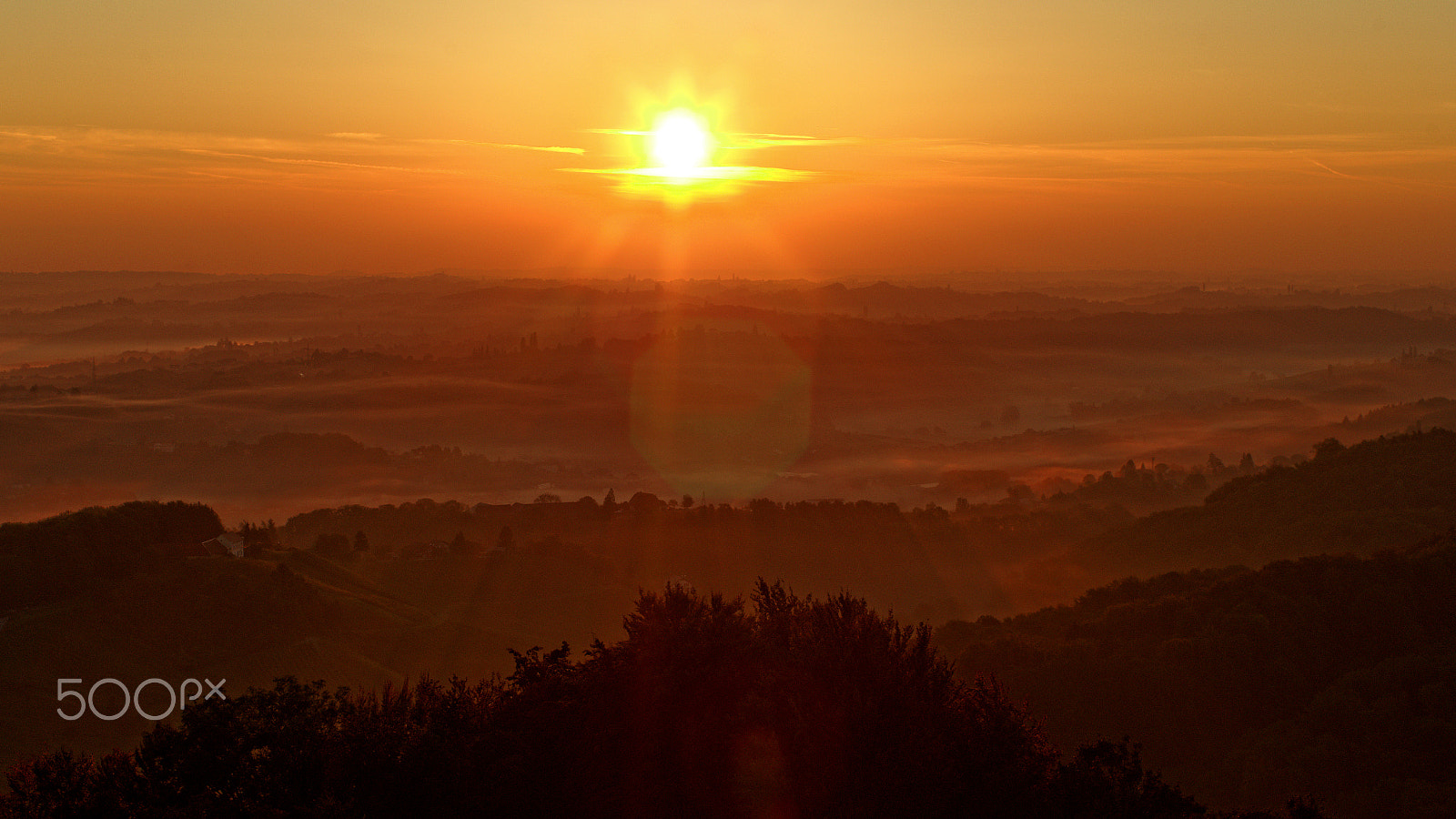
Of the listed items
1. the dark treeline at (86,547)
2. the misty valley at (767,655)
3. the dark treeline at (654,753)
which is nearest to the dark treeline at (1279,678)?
the misty valley at (767,655)

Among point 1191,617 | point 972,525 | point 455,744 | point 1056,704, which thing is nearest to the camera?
point 455,744

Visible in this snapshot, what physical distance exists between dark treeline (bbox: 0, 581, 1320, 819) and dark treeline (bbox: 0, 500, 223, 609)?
59658 mm

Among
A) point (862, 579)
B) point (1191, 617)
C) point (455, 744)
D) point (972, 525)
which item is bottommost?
point (455, 744)

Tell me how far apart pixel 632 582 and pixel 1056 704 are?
168ft

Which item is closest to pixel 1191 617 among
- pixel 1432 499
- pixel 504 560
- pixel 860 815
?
pixel 1432 499

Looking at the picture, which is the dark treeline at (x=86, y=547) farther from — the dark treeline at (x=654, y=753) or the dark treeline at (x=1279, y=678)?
the dark treeline at (x=654, y=753)

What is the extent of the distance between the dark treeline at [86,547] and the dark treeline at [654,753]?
59658 millimetres

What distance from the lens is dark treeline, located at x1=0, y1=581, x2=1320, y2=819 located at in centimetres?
1944

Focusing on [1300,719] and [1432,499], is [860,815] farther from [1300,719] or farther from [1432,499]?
[1432,499]

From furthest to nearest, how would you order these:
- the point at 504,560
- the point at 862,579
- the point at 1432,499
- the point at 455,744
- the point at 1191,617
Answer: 1. the point at 862,579
2. the point at 504,560
3. the point at 1432,499
4. the point at 1191,617
5. the point at 455,744

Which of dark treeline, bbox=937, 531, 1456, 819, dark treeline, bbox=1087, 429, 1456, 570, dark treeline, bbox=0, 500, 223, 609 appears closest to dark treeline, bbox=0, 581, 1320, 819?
dark treeline, bbox=937, 531, 1456, 819

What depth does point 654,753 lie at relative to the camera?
68.5ft

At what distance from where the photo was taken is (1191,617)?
2215 inches

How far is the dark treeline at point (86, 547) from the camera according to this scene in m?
71.9
